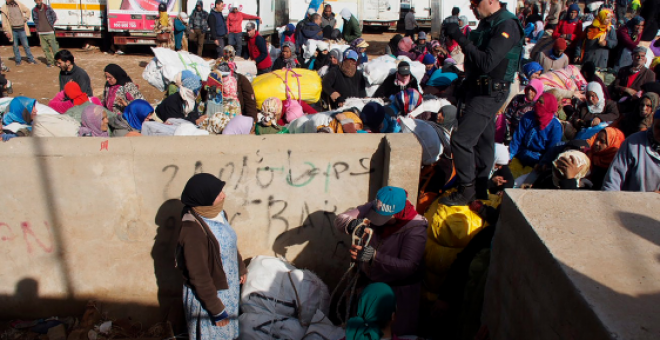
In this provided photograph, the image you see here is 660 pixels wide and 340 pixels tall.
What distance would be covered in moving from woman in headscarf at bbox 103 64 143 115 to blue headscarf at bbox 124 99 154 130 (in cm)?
97

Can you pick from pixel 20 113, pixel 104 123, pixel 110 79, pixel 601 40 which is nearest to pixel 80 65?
pixel 110 79

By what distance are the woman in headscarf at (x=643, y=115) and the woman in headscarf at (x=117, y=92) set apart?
6.26 meters

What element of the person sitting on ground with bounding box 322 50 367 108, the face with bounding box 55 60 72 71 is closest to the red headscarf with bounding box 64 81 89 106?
the face with bounding box 55 60 72 71

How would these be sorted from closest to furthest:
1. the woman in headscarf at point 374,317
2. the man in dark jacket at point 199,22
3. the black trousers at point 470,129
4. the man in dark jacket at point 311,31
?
the woman in headscarf at point 374,317 < the black trousers at point 470,129 < the man in dark jacket at point 311,31 < the man in dark jacket at point 199,22

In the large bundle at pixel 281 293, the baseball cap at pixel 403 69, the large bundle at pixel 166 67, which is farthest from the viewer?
the large bundle at pixel 166 67

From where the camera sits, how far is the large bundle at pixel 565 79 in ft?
25.8

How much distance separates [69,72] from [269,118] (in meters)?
3.92

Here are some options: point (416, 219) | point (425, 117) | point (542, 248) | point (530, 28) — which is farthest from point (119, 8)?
point (542, 248)

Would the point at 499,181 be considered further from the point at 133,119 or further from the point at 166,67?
the point at 166,67

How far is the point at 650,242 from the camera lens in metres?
2.17

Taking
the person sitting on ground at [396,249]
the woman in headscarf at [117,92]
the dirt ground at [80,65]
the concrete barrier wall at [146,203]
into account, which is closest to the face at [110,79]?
the woman in headscarf at [117,92]

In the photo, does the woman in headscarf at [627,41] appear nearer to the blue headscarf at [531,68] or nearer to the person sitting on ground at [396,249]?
the blue headscarf at [531,68]

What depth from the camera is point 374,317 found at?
265 cm

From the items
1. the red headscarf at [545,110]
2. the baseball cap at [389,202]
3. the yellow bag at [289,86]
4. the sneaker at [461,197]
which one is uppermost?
the yellow bag at [289,86]
